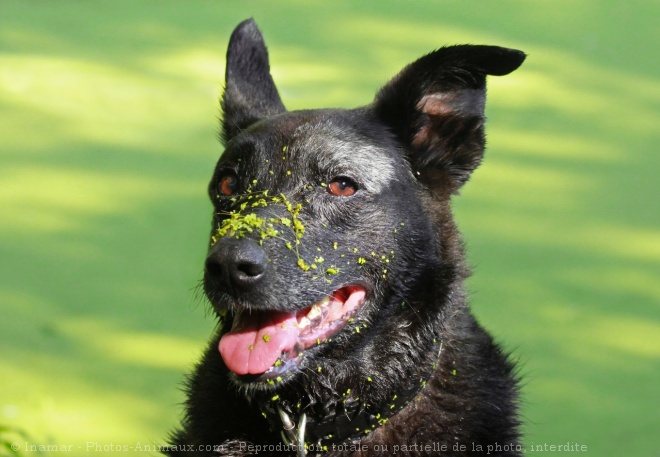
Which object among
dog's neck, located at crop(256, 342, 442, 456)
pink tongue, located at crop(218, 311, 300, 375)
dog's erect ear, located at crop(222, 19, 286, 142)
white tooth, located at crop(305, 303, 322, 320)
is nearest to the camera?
pink tongue, located at crop(218, 311, 300, 375)

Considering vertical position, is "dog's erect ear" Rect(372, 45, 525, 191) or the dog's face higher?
"dog's erect ear" Rect(372, 45, 525, 191)

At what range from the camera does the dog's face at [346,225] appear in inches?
165

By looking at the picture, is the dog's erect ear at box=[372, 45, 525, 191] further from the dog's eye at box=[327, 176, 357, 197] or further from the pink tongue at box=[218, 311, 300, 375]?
the pink tongue at box=[218, 311, 300, 375]

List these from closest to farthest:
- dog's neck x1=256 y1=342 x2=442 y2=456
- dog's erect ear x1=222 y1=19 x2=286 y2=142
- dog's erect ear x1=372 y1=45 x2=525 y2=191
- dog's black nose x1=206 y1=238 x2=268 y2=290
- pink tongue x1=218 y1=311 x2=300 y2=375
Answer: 1. dog's black nose x1=206 y1=238 x2=268 y2=290
2. pink tongue x1=218 y1=311 x2=300 y2=375
3. dog's neck x1=256 y1=342 x2=442 y2=456
4. dog's erect ear x1=372 y1=45 x2=525 y2=191
5. dog's erect ear x1=222 y1=19 x2=286 y2=142

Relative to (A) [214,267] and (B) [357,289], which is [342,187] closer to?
(B) [357,289]

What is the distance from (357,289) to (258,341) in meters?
0.44

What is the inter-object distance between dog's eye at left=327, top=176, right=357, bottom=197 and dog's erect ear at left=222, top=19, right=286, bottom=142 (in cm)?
72

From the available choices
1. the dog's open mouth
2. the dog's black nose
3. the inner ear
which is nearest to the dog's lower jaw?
the dog's open mouth

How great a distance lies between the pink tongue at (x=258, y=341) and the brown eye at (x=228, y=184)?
1.73 feet

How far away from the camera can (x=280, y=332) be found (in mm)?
4293

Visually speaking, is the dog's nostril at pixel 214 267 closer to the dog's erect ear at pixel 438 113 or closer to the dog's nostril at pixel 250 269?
the dog's nostril at pixel 250 269

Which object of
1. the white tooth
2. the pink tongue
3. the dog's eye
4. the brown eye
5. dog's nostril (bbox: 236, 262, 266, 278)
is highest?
the brown eye

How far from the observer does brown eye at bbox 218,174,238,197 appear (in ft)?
15.1

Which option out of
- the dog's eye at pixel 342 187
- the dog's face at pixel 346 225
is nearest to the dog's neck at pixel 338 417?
the dog's face at pixel 346 225
